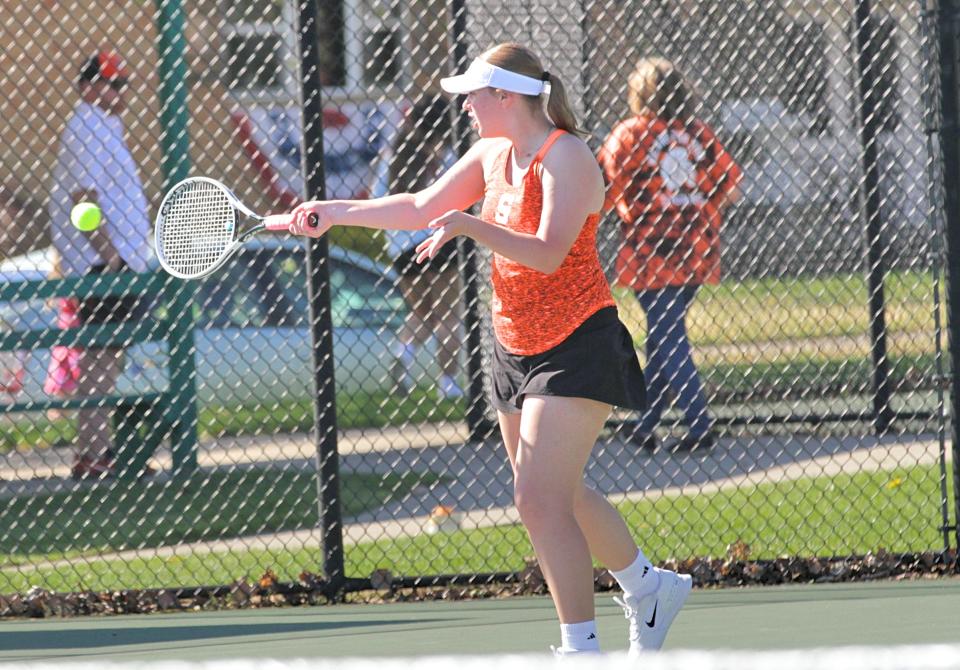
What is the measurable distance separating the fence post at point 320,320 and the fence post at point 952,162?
2.24 metres

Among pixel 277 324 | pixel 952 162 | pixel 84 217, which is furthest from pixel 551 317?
pixel 277 324

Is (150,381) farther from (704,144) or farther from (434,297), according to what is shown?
(704,144)

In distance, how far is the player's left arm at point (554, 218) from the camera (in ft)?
12.3

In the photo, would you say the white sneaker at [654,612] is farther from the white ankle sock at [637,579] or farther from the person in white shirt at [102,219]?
the person in white shirt at [102,219]

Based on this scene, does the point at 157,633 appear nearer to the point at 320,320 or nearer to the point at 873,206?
the point at 320,320

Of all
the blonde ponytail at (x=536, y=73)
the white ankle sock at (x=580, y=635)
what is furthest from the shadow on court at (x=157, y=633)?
the blonde ponytail at (x=536, y=73)

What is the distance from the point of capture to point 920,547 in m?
6.12

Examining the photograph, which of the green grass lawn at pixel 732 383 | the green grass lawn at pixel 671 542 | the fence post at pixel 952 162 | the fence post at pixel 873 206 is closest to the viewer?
the fence post at pixel 952 162

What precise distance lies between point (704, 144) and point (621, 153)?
438 millimetres

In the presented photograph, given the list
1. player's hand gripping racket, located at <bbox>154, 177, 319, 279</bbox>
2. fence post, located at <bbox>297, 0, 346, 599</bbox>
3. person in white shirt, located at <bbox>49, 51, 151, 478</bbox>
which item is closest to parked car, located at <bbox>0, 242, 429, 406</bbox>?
person in white shirt, located at <bbox>49, 51, 151, 478</bbox>

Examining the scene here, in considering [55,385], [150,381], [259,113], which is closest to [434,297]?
[150,381]

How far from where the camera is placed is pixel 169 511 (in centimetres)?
744

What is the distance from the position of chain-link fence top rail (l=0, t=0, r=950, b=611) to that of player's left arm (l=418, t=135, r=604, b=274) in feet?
7.08

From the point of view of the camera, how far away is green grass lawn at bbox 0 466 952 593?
242 inches
